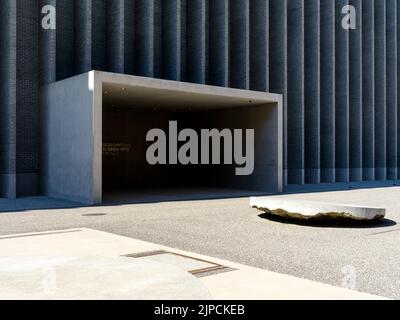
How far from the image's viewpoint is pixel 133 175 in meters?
28.9

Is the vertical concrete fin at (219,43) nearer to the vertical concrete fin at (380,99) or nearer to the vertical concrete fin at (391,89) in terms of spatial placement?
the vertical concrete fin at (380,99)

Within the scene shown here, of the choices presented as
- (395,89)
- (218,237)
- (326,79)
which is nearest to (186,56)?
(326,79)

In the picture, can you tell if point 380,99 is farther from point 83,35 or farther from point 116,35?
point 83,35

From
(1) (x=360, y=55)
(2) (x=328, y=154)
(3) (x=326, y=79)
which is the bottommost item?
(2) (x=328, y=154)

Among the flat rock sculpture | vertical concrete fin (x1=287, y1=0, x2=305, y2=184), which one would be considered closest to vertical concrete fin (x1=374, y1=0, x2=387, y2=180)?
vertical concrete fin (x1=287, y1=0, x2=305, y2=184)

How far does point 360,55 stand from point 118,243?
34.9 meters

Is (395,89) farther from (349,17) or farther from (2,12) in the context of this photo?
(2,12)

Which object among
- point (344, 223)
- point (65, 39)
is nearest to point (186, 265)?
point (344, 223)

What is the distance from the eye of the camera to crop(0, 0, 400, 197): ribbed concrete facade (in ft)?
71.5

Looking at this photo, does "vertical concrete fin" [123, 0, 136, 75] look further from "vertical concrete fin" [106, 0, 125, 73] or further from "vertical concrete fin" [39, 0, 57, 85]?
"vertical concrete fin" [39, 0, 57, 85]

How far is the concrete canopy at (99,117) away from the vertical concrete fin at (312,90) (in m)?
9.77

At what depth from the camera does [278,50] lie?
A: 107ft

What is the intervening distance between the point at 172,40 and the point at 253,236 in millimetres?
19282

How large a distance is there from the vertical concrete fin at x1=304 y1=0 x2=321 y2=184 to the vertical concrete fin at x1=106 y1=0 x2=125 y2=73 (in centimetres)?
1665
